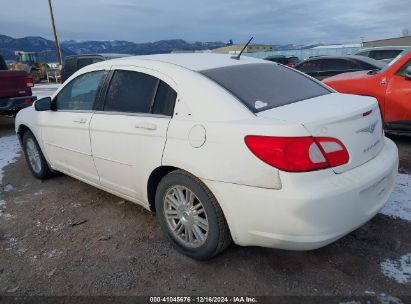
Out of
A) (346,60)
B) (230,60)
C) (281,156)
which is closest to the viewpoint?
(281,156)

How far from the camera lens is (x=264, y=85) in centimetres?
305

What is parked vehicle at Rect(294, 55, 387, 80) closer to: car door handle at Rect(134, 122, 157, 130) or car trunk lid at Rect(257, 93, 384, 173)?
car trunk lid at Rect(257, 93, 384, 173)

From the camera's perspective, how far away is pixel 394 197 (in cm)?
376

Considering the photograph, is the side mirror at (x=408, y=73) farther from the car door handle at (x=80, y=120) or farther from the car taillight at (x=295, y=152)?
the car door handle at (x=80, y=120)

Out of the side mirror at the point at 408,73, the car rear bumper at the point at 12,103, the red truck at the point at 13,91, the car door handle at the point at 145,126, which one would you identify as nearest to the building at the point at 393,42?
the side mirror at the point at 408,73

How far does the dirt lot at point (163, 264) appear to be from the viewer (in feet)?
8.40

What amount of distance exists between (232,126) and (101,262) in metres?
1.58

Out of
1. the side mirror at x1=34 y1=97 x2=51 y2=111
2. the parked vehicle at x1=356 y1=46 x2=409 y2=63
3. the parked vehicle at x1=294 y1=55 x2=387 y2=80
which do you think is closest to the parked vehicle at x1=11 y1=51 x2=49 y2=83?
the parked vehicle at x1=294 y1=55 x2=387 y2=80

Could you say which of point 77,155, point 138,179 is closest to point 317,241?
point 138,179

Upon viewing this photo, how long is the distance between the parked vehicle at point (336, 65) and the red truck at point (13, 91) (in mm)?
7494

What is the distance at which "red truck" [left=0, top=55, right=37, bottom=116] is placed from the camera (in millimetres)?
8117

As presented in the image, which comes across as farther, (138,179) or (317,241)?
(138,179)

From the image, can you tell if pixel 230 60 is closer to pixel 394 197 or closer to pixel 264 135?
pixel 264 135

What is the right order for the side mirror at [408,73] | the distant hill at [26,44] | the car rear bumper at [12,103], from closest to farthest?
the side mirror at [408,73]
the car rear bumper at [12,103]
the distant hill at [26,44]
